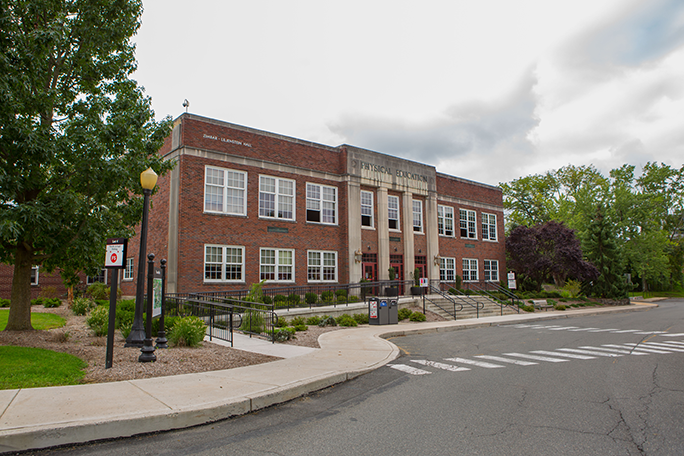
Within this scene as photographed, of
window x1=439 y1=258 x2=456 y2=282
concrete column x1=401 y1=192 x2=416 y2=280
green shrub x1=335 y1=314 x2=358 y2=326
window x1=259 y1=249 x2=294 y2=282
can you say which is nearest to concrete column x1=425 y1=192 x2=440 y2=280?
window x1=439 y1=258 x2=456 y2=282

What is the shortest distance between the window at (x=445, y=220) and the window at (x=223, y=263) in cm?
1671

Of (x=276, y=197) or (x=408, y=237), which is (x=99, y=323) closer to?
(x=276, y=197)

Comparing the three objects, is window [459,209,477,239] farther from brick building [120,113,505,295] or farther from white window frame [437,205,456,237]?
brick building [120,113,505,295]

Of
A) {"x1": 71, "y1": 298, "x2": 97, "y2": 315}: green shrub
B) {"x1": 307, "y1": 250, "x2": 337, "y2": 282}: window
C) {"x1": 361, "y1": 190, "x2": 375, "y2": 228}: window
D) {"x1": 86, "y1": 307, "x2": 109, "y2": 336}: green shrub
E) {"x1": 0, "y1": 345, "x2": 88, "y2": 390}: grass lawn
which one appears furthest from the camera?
{"x1": 361, "y1": 190, "x2": 375, "y2": 228}: window

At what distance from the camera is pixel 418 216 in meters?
32.9

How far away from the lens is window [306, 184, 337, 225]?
88.1 ft

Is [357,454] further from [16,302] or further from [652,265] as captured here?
[652,265]

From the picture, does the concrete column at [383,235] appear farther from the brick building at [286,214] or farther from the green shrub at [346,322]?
the green shrub at [346,322]

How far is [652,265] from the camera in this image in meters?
53.5

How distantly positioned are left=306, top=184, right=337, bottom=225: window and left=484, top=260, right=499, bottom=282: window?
16746 millimetres

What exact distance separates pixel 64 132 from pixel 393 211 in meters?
22.6

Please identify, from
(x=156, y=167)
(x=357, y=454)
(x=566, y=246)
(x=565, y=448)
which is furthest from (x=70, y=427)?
(x=566, y=246)

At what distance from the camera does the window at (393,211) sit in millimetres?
31219

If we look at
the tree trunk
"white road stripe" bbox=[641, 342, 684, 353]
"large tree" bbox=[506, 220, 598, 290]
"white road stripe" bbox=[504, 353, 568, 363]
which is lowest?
"white road stripe" bbox=[641, 342, 684, 353]
